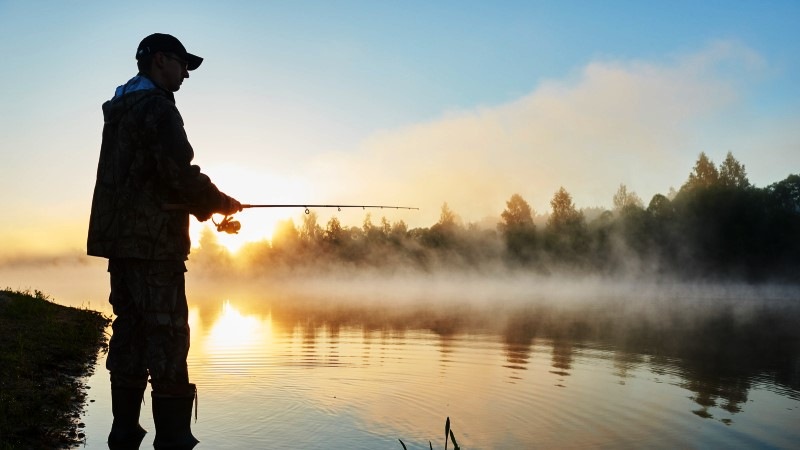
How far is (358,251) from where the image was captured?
148 meters

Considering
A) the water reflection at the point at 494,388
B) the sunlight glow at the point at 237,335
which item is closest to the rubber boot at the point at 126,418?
the water reflection at the point at 494,388

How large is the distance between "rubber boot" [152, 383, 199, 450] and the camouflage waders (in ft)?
0.22

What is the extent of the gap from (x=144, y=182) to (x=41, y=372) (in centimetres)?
526

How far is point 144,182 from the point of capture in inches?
216

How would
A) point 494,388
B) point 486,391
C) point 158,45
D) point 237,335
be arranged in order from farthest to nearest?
1. point 237,335
2. point 494,388
3. point 486,391
4. point 158,45

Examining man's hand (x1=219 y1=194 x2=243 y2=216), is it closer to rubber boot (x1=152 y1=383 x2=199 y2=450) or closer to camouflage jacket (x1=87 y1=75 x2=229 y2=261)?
camouflage jacket (x1=87 y1=75 x2=229 y2=261)

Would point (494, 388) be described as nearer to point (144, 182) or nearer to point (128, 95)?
point (144, 182)

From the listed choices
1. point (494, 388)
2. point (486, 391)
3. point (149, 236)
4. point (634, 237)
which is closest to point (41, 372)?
point (149, 236)

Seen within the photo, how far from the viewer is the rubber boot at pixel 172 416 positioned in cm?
540

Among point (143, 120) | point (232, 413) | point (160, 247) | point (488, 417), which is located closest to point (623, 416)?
point (488, 417)

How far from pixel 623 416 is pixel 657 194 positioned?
89670 millimetres

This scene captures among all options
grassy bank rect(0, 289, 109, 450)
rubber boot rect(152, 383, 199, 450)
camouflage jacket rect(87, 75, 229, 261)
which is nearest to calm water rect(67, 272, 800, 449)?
grassy bank rect(0, 289, 109, 450)

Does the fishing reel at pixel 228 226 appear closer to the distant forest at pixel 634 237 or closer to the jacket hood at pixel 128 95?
the jacket hood at pixel 128 95

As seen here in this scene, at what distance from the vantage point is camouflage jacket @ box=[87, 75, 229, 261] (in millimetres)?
5391
